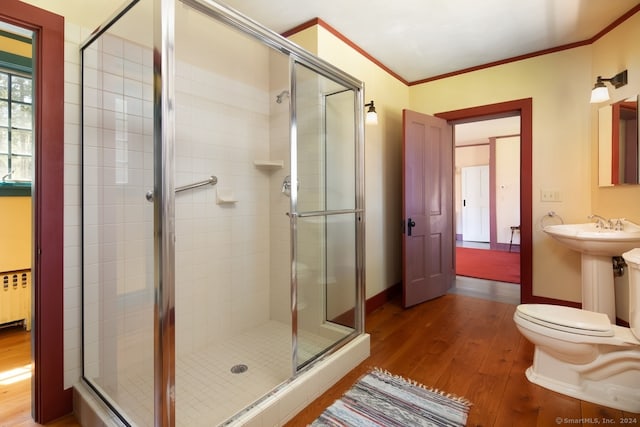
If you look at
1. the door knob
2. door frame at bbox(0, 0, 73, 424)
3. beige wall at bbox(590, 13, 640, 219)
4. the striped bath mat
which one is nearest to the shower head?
door frame at bbox(0, 0, 73, 424)

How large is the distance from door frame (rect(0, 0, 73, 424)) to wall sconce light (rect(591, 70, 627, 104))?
3546 mm

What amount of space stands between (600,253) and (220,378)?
275cm

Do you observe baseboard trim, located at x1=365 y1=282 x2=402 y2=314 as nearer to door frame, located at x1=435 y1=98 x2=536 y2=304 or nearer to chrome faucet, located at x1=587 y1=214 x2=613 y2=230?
door frame, located at x1=435 y1=98 x2=536 y2=304

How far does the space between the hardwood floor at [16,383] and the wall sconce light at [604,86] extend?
3980 millimetres

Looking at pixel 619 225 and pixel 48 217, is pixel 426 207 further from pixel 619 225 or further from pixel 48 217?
pixel 48 217

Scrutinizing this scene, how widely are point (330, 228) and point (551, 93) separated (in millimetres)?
2581

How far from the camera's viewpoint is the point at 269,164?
8.14ft

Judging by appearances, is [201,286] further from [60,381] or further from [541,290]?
[541,290]

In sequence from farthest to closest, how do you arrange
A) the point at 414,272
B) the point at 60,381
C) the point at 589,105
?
the point at 414,272, the point at 589,105, the point at 60,381

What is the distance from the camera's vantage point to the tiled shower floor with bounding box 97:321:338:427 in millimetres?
1432

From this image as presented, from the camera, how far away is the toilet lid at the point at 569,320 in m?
1.66

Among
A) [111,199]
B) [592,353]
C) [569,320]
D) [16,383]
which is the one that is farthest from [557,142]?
[16,383]

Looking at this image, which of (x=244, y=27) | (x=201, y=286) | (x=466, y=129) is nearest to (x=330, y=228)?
(x=201, y=286)

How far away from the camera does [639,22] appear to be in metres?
2.28
